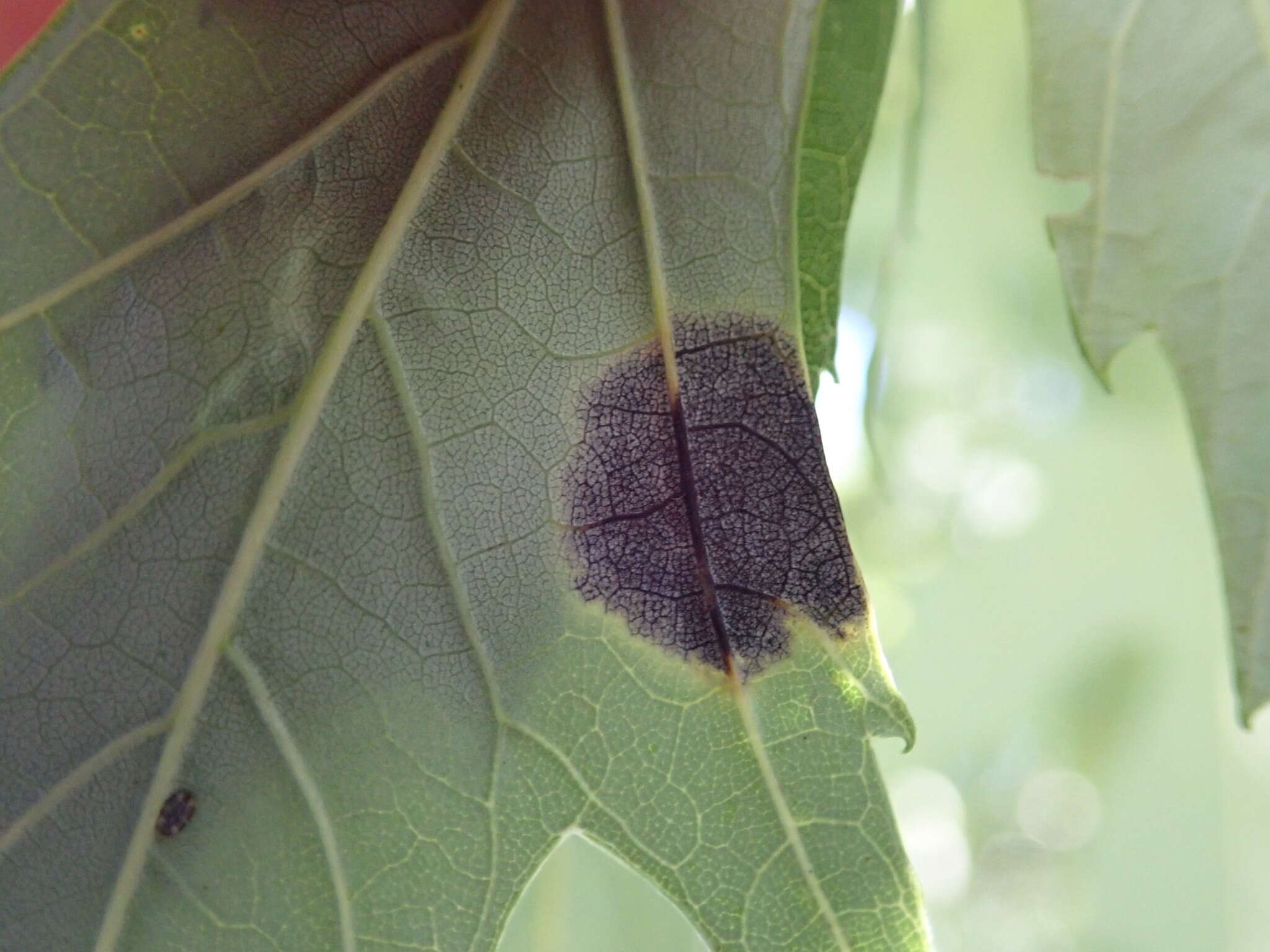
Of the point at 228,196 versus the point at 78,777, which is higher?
the point at 228,196

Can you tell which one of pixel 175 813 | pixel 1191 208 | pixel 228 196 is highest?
pixel 228 196

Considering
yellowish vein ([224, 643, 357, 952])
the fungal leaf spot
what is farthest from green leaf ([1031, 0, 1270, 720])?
yellowish vein ([224, 643, 357, 952])

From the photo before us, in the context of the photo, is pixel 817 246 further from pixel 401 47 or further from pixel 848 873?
pixel 848 873

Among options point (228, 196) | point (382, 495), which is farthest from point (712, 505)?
point (228, 196)

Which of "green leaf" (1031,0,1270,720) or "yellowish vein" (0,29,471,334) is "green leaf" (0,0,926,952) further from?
"green leaf" (1031,0,1270,720)

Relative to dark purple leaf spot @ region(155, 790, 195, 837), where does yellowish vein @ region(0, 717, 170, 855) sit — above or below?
above

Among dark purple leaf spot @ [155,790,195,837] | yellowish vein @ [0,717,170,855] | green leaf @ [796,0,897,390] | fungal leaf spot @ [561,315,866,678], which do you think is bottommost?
dark purple leaf spot @ [155,790,195,837]

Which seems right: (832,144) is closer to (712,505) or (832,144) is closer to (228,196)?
(712,505)

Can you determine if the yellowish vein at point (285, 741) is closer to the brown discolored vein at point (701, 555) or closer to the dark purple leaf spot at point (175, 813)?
the dark purple leaf spot at point (175, 813)
